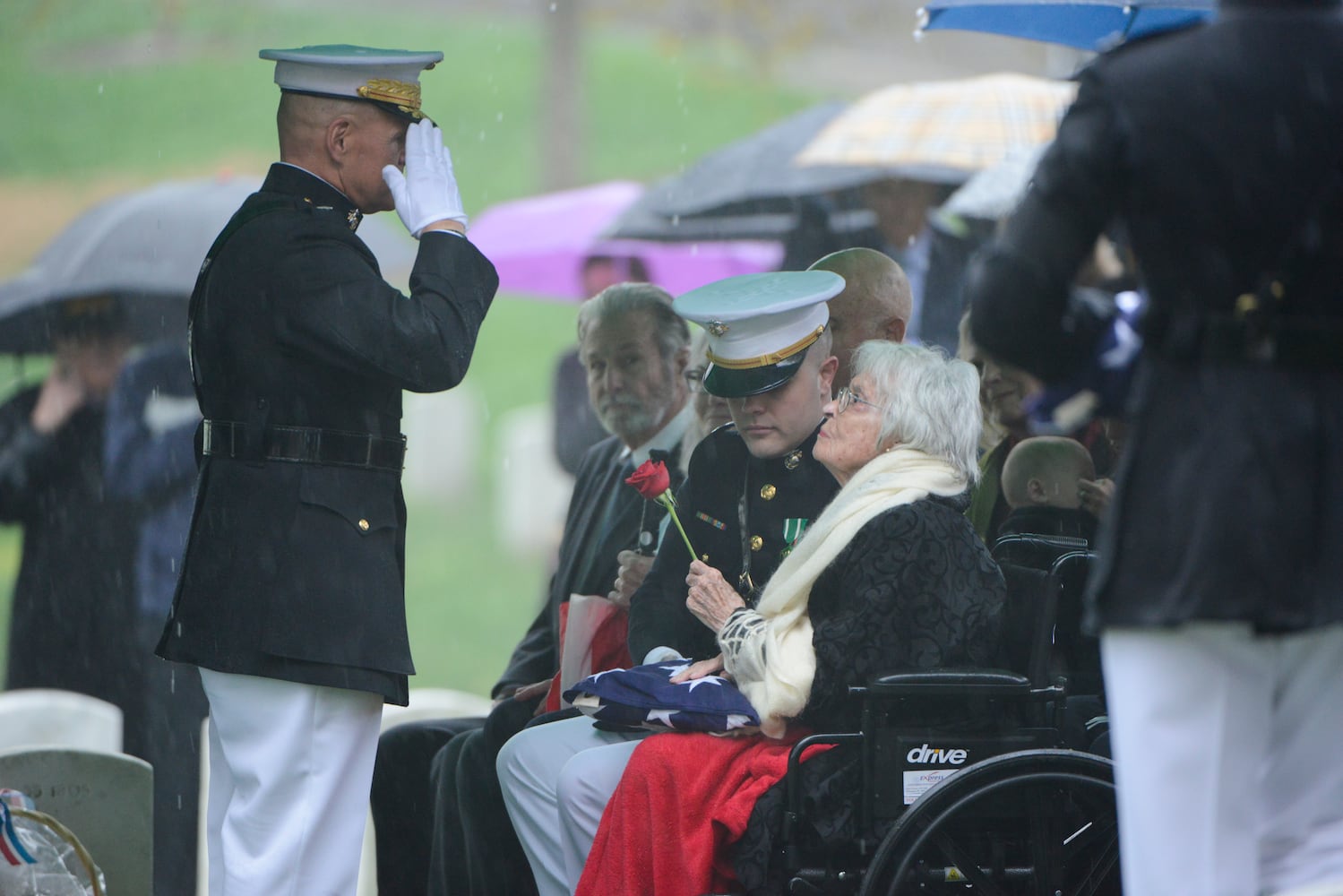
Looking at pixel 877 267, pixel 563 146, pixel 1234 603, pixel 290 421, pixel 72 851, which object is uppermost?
pixel 563 146

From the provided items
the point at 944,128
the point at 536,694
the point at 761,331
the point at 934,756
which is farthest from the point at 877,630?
the point at 944,128

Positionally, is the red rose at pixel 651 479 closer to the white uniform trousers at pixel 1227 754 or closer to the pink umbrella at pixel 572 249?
the white uniform trousers at pixel 1227 754

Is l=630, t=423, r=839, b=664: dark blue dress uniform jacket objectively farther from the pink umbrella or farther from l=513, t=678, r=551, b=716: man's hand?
the pink umbrella

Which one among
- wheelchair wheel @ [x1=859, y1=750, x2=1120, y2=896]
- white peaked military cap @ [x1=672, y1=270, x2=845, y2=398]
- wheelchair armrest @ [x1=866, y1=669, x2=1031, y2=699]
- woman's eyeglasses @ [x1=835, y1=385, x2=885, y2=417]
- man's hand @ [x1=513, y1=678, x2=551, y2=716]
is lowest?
wheelchair wheel @ [x1=859, y1=750, x2=1120, y2=896]

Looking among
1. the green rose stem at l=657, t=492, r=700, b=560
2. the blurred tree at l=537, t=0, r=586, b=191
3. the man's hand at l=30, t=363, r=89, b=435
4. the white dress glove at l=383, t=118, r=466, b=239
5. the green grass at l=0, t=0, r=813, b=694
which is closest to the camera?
the white dress glove at l=383, t=118, r=466, b=239

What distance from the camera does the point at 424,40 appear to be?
22109 millimetres

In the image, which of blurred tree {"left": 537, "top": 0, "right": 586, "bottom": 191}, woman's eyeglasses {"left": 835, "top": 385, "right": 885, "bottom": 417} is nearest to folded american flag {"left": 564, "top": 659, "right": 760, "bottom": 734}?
woman's eyeglasses {"left": 835, "top": 385, "right": 885, "bottom": 417}

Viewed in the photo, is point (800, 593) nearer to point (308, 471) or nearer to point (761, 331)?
point (761, 331)

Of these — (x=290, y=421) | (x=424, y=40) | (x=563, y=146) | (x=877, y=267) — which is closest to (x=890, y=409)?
(x=877, y=267)

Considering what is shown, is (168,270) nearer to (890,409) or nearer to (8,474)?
(8,474)

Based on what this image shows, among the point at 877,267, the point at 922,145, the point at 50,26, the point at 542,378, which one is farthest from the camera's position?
the point at 50,26

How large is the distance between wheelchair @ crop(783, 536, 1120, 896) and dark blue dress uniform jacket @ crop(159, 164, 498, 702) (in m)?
0.91

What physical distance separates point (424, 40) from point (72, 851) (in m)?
19.2

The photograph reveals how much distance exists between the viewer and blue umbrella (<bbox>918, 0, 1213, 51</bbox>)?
423cm
